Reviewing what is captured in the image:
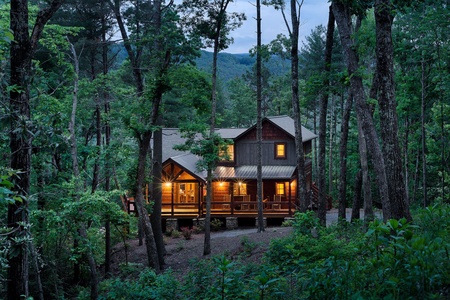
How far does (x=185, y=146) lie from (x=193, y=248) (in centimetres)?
614

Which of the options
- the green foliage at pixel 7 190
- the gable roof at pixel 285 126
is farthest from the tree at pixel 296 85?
the green foliage at pixel 7 190

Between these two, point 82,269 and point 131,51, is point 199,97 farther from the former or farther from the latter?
point 82,269

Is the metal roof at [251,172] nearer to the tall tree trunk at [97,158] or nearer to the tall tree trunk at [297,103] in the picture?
the tall tree trunk at [97,158]

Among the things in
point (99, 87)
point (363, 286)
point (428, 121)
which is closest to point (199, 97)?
point (99, 87)

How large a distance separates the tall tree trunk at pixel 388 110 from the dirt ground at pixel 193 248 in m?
7.03

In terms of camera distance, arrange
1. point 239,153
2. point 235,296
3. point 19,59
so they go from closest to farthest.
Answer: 1. point 235,296
2. point 19,59
3. point 239,153

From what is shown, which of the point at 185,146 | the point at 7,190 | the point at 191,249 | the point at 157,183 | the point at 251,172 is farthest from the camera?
the point at 251,172

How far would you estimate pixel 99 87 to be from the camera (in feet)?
55.5

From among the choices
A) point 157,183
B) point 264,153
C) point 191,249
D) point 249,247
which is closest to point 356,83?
point 249,247

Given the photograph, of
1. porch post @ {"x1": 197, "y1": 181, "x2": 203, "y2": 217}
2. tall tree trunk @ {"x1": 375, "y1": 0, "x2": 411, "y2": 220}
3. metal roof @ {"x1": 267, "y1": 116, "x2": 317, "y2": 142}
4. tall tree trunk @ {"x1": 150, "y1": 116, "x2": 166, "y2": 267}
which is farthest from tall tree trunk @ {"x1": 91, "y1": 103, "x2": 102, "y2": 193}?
metal roof @ {"x1": 267, "y1": 116, "x2": 317, "y2": 142}

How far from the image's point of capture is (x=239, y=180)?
1037 inches

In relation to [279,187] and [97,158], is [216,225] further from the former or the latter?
[97,158]

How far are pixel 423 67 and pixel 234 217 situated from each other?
13.6m

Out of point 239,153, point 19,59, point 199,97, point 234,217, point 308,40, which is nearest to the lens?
point 19,59
